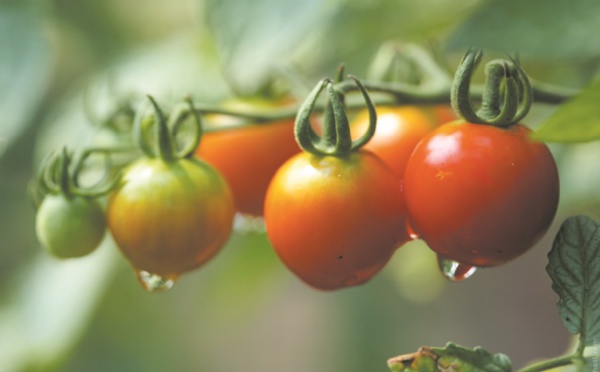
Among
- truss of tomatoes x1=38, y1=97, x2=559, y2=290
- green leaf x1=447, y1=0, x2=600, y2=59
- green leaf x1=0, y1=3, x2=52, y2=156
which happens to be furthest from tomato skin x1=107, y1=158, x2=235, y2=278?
green leaf x1=0, y1=3, x2=52, y2=156

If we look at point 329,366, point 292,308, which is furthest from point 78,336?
point 292,308

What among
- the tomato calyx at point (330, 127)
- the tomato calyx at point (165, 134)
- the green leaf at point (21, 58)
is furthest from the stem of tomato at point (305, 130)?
the green leaf at point (21, 58)

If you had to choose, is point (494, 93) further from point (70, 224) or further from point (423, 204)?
point (70, 224)

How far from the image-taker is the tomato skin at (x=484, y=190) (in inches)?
20.1

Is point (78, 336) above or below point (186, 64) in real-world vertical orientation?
below

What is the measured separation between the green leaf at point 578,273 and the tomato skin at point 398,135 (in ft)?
0.47

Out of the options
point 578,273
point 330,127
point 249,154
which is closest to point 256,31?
point 249,154

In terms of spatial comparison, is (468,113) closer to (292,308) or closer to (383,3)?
(383,3)

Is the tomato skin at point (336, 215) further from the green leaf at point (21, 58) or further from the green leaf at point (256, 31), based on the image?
the green leaf at point (21, 58)

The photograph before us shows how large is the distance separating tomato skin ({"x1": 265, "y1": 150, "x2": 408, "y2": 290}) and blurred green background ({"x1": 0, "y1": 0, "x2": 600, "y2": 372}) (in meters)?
0.16

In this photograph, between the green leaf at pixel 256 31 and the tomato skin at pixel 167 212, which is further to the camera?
the green leaf at pixel 256 31

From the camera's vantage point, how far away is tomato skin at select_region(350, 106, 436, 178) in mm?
631

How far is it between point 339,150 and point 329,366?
1.29 meters

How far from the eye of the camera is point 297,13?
72cm
